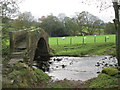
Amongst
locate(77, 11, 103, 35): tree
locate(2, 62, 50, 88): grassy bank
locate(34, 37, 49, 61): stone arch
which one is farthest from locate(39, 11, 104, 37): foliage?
locate(2, 62, 50, 88): grassy bank

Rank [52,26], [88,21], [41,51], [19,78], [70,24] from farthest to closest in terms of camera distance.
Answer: [88,21]
[70,24]
[52,26]
[41,51]
[19,78]

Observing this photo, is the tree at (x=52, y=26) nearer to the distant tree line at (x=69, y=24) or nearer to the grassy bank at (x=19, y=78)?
the distant tree line at (x=69, y=24)

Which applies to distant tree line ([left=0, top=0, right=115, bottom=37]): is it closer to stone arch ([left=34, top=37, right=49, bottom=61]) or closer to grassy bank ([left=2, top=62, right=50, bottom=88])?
stone arch ([left=34, top=37, right=49, bottom=61])

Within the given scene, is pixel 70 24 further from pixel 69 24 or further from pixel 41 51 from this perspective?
pixel 41 51

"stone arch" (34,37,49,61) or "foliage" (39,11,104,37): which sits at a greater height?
"foliage" (39,11,104,37)

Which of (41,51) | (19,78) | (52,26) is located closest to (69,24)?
(52,26)

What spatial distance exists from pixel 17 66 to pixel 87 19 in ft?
208

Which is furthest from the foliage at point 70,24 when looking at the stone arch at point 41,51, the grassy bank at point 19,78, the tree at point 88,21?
the grassy bank at point 19,78

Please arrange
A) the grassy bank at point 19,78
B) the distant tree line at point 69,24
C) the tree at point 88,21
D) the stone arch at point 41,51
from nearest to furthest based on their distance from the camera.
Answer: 1. the grassy bank at point 19,78
2. the stone arch at point 41,51
3. the distant tree line at point 69,24
4. the tree at point 88,21

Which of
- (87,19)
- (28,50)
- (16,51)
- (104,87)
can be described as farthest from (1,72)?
(87,19)

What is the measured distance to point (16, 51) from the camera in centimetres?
1351

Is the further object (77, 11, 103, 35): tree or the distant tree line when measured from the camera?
(77, 11, 103, 35): tree

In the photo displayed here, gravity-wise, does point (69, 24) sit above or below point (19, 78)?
above

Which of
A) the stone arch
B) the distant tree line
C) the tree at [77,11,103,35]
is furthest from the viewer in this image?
the tree at [77,11,103,35]
